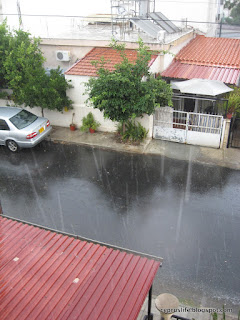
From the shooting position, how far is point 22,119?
1236 cm

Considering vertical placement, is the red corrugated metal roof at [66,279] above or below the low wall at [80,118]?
above

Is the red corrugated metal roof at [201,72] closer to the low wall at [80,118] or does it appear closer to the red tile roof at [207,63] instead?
the red tile roof at [207,63]

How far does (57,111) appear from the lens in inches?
559

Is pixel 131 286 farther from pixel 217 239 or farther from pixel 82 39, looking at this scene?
pixel 82 39

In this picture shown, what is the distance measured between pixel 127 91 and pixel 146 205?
4.14m

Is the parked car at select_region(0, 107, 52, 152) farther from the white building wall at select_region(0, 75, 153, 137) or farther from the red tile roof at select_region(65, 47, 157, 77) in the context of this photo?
the red tile roof at select_region(65, 47, 157, 77)

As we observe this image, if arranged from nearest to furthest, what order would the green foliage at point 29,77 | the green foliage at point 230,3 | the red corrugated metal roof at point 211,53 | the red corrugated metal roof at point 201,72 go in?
the green foliage at point 29,77
the red corrugated metal roof at point 201,72
the red corrugated metal roof at point 211,53
the green foliage at point 230,3

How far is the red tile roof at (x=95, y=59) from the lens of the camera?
42.8ft

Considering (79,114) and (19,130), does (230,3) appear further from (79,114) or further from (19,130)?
(19,130)

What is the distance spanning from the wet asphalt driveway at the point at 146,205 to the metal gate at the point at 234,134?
1.96 metres

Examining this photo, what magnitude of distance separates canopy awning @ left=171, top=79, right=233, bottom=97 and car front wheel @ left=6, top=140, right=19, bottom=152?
6.76m

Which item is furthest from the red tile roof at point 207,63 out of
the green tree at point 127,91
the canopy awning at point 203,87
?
the green tree at point 127,91

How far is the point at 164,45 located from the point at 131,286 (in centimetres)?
1106

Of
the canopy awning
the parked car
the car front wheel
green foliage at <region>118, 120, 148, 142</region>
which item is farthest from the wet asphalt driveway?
the canopy awning
